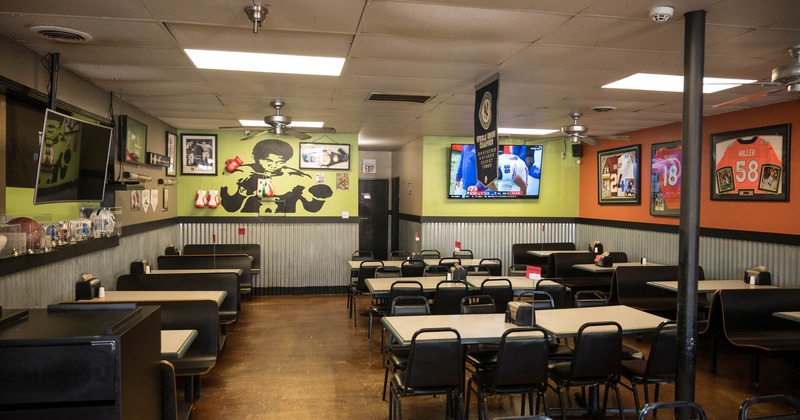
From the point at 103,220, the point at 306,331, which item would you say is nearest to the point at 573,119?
the point at 306,331

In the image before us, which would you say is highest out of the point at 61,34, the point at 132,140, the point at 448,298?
the point at 61,34

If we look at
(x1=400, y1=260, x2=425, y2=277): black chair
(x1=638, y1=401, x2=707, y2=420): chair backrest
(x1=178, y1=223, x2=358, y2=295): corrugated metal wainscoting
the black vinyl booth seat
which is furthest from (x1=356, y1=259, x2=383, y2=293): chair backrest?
(x1=638, y1=401, x2=707, y2=420): chair backrest

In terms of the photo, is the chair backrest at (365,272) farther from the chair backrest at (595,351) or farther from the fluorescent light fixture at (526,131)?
the chair backrest at (595,351)

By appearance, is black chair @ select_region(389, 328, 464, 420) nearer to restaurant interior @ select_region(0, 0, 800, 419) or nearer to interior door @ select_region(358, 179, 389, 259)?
restaurant interior @ select_region(0, 0, 800, 419)

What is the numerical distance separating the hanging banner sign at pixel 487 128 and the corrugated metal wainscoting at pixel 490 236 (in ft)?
17.0

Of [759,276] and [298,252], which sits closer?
[759,276]

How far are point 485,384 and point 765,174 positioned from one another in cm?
517

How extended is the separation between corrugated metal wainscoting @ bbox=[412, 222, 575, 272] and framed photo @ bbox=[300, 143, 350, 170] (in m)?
2.04

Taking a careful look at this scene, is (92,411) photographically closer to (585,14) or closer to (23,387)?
(23,387)

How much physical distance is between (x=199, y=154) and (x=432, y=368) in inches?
297

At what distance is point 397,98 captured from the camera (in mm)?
6680

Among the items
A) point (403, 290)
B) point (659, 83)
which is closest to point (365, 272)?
point (403, 290)

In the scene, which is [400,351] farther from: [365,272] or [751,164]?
[751,164]

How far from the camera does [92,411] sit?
2.07m
